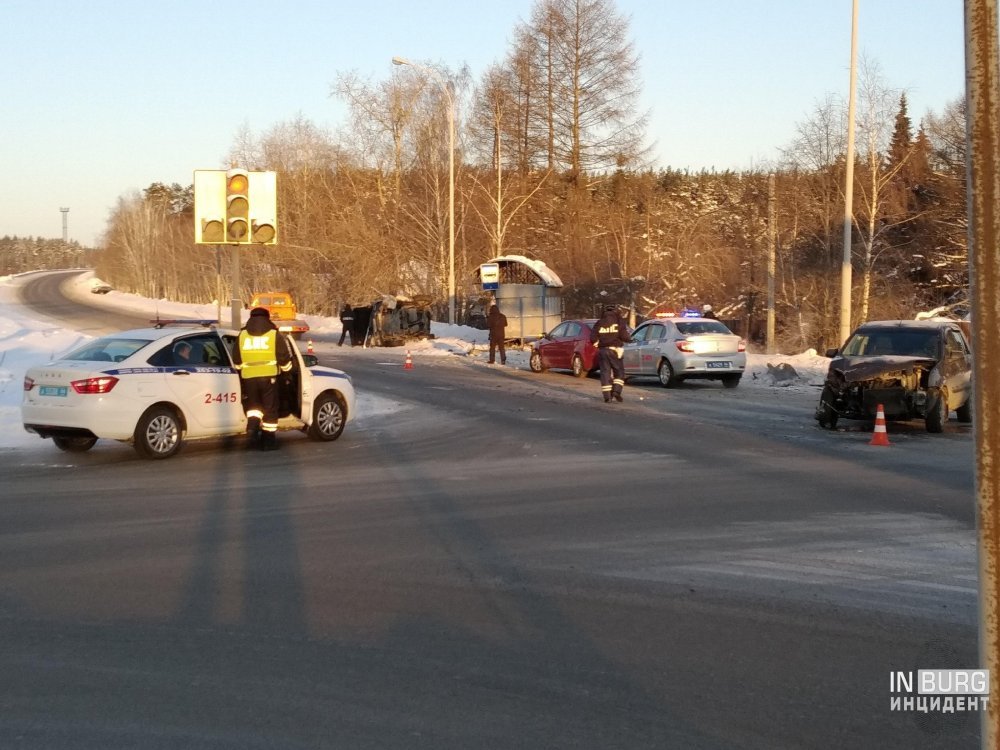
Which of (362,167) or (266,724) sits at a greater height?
(362,167)

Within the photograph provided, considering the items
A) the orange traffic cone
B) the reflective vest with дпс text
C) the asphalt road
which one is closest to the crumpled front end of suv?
the orange traffic cone

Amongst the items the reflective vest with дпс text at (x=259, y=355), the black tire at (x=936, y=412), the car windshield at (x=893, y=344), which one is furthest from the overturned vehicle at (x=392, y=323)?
the reflective vest with дпс text at (x=259, y=355)

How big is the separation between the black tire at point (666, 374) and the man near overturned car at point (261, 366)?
12406mm

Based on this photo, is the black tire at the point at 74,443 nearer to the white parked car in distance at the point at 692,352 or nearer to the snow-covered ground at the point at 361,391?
the snow-covered ground at the point at 361,391

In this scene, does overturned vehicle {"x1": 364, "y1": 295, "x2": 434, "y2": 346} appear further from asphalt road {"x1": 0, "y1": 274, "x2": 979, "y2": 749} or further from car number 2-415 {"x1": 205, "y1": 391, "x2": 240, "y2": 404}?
asphalt road {"x1": 0, "y1": 274, "x2": 979, "y2": 749}

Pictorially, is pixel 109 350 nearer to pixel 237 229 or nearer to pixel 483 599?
pixel 237 229

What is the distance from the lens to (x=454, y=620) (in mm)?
6508

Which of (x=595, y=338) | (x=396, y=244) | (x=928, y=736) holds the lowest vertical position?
(x=928, y=736)

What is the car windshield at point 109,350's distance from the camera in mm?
13680

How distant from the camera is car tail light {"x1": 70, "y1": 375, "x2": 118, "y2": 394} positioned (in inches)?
515

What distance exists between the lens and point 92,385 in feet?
42.9

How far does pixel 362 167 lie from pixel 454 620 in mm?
58213

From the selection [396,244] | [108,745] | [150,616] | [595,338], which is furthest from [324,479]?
[396,244]

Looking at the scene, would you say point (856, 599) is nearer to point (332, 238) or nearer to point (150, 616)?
point (150, 616)
